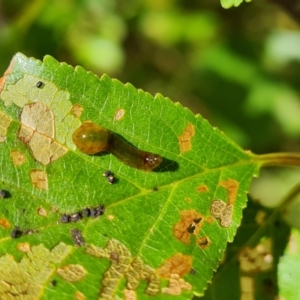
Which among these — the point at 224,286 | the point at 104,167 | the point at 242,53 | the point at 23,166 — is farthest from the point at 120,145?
the point at 242,53

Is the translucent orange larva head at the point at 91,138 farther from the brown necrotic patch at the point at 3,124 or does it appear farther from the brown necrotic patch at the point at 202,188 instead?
the brown necrotic patch at the point at 202,188

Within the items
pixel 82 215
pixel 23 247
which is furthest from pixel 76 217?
pixel 23 247

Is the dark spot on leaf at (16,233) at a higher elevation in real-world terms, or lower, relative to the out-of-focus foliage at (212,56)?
lower

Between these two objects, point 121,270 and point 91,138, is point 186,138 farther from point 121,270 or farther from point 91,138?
point 121,270

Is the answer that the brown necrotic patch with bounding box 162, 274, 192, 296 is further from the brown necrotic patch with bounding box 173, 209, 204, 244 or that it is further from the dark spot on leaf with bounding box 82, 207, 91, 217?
the dark spot on leaf with bounding box 82, 207, 91, 217

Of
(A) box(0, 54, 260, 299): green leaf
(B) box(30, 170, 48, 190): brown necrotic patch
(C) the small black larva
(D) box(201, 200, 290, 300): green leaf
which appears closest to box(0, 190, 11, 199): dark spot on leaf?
(A) box(0, 54, 260, 299): green leaf

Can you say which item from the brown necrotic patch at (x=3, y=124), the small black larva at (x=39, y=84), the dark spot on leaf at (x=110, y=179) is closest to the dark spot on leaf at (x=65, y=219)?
the dark spot on leaf at (x=110, y=179)
